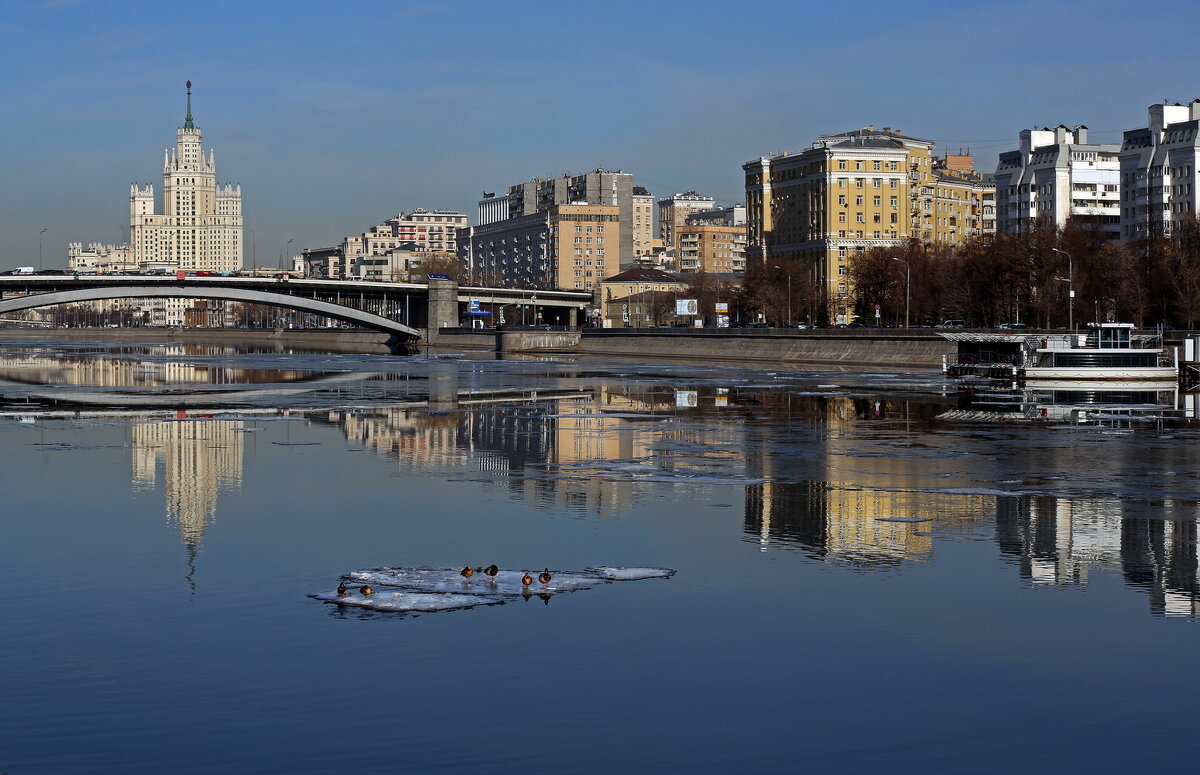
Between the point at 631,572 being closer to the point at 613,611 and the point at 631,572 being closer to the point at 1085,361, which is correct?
the point at 613,611

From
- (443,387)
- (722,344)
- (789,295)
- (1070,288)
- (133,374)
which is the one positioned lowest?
(443,387)

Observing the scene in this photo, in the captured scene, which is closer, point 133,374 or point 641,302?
point 133,374

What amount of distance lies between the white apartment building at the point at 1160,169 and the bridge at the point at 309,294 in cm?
5764

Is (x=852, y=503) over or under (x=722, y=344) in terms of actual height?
under

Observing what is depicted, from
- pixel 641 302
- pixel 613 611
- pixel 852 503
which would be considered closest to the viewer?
pixel 613 611

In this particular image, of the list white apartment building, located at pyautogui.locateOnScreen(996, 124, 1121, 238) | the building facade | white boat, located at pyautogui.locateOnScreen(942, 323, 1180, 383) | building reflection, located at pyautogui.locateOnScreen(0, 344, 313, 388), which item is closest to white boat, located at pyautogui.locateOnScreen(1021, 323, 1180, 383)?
white boat, located at pyautogui.locateOnScreen(942, 323, 1180, 383)

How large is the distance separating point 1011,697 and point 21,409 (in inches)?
1714

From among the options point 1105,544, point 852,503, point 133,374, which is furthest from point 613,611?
point 133,374

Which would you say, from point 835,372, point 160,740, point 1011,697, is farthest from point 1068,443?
point 835,372

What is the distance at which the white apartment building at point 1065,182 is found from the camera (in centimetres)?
16375

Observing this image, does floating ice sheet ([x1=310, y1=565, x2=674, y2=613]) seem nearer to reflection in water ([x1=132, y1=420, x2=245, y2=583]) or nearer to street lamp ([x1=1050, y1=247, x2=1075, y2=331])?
reflection in water ([x1=132, y1=420, x2=245, y2=583])

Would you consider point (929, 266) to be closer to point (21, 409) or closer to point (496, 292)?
point (496, 292)

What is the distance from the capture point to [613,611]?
16422 mm

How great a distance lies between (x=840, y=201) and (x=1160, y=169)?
3117 centimetres
